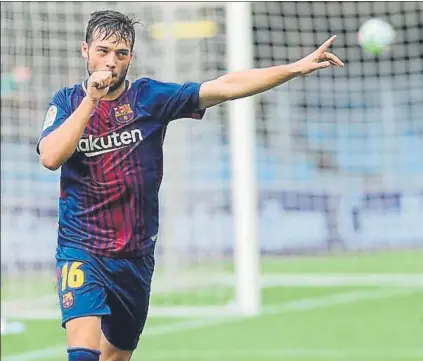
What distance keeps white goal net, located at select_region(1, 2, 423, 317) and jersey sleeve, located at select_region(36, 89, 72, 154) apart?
19.9ft

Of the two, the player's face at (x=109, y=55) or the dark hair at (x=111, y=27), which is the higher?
the dark hair at (x=111, y=27)

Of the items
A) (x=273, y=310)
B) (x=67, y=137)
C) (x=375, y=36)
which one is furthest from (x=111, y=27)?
(x=375, y=36)

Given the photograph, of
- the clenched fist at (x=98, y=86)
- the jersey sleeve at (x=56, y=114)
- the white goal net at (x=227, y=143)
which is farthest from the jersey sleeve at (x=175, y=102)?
the white goal net at (x=227, y=143)

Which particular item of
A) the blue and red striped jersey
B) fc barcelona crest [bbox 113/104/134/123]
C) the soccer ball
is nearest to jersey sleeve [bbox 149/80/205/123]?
the blue and red striped jersey

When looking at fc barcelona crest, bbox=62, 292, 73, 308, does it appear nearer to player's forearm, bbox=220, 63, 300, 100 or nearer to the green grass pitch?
player's forearm, bbox=220, 63, 300, 100

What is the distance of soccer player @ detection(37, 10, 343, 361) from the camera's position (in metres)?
5.73

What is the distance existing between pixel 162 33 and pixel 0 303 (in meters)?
3.76

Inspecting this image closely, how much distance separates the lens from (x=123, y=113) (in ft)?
19.5

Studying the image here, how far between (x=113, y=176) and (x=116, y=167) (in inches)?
1.9

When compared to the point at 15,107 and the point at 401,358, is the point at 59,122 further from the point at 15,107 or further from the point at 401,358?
the point at 15,107

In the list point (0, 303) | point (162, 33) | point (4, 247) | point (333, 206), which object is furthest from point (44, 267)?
point (333, 206)

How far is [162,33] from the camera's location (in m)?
13.7

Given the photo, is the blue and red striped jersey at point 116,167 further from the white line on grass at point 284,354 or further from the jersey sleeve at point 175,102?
the white line on grass at point 284,354

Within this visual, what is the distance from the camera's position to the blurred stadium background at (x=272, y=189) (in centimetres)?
1141
